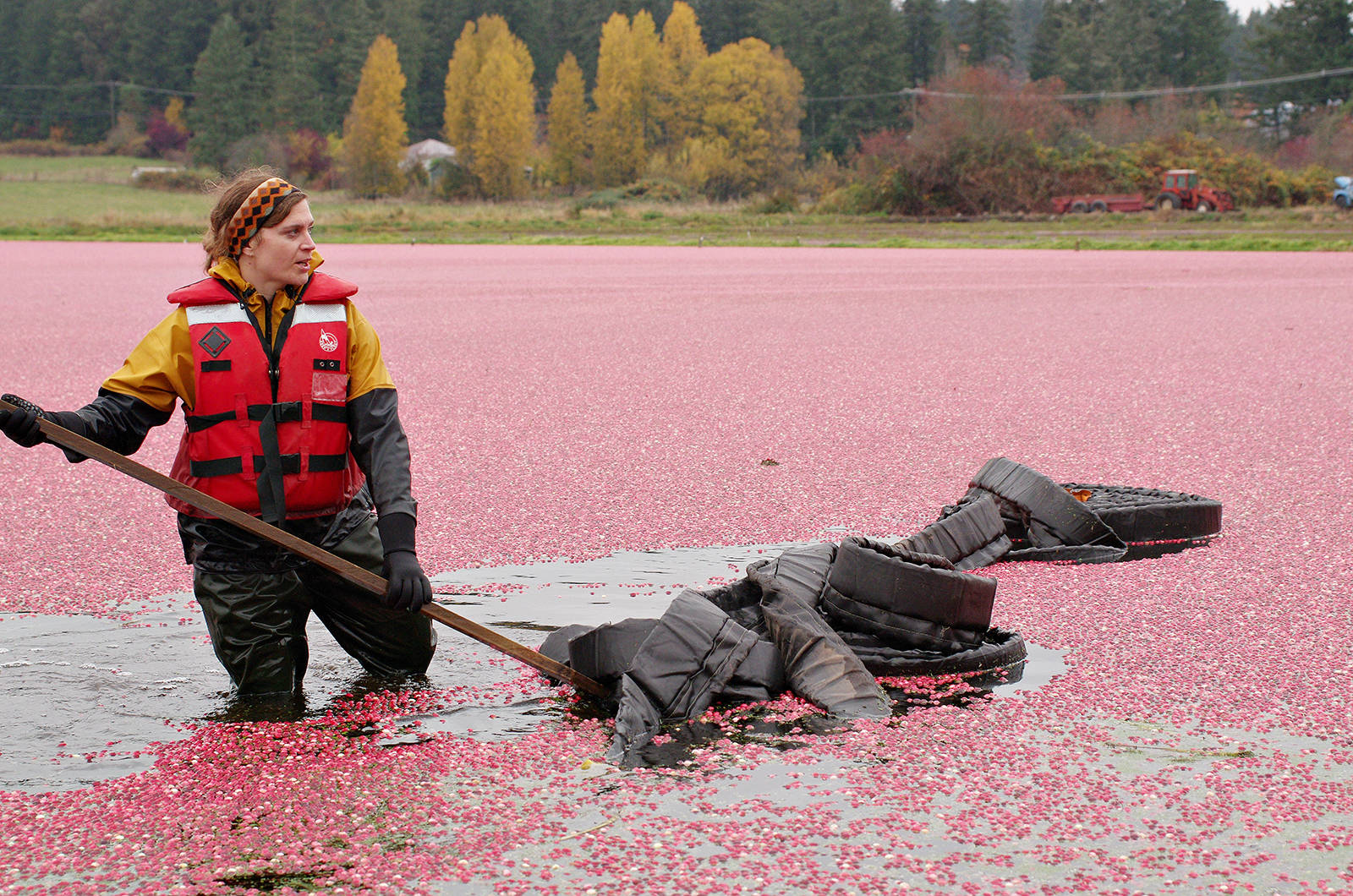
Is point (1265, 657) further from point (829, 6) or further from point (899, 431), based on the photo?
point (829, 6)

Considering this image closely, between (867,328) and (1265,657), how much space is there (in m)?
11.3

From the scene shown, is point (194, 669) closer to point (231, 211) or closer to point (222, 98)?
point (231, 211)

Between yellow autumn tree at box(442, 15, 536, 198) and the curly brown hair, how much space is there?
80274mm

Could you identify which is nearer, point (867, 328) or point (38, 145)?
point (867, 328)

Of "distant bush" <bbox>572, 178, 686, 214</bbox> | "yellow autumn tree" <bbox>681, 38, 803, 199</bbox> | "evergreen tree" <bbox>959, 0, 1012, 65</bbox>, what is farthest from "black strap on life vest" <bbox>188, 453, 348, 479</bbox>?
"evergreen tree" <bbox>959, 0, 1012, 65</bbox>

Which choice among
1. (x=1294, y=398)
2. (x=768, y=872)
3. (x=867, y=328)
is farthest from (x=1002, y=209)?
(x=768, y=872)

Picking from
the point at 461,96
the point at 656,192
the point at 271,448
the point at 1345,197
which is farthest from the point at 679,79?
the point at 271,448

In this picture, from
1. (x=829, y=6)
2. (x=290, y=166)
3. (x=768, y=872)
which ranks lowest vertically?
(x=768, y=872)

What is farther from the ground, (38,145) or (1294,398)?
(38,145)

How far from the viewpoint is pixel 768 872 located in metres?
3.21

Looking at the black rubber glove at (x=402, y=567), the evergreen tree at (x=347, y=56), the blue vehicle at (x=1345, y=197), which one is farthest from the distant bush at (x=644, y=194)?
the black rubber glove at (x=402, y=567)

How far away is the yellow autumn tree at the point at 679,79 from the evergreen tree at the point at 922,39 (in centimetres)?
2018

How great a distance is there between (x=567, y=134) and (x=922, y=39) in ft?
105

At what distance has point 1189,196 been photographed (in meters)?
52.0
